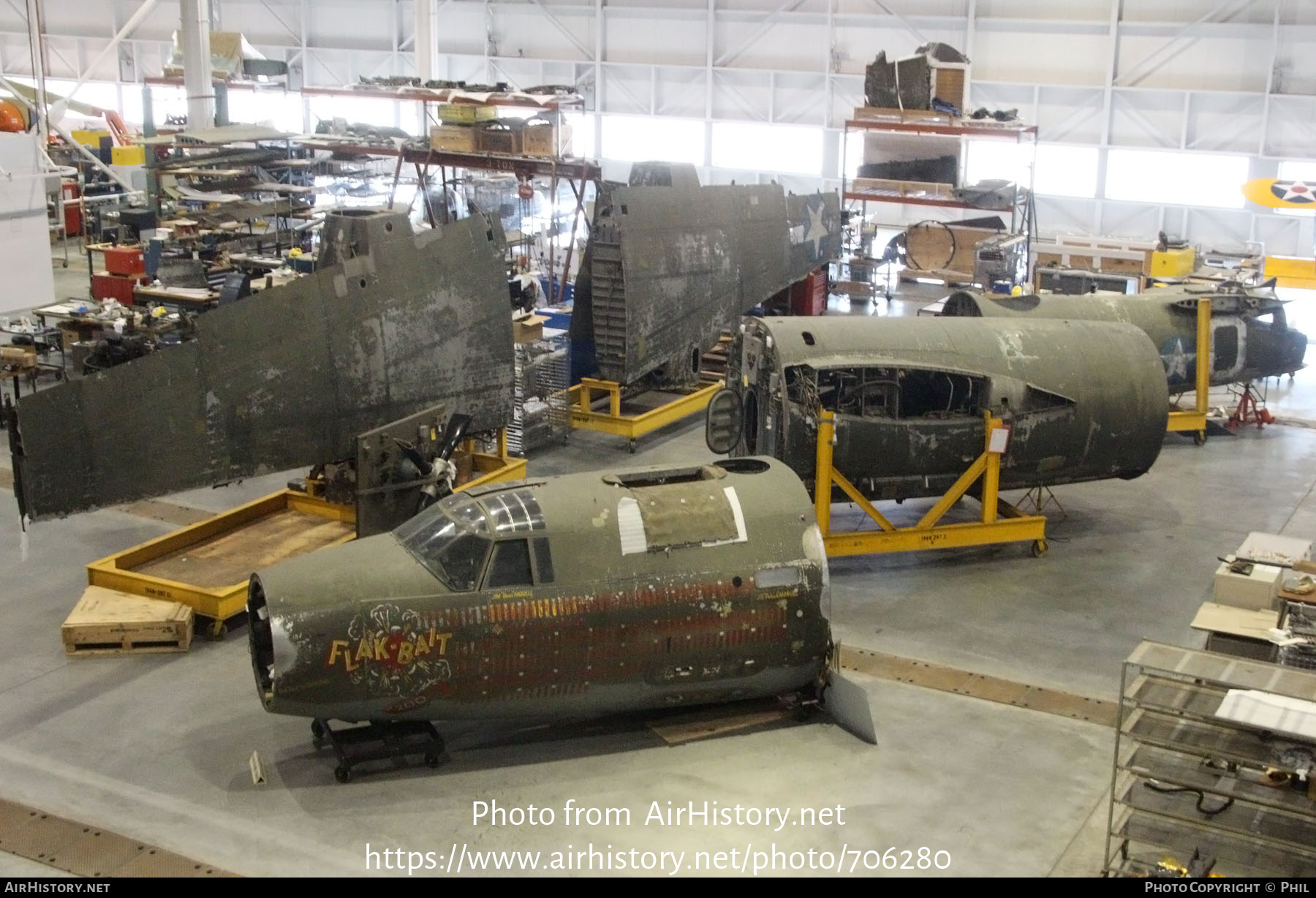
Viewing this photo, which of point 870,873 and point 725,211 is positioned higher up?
point 725,211

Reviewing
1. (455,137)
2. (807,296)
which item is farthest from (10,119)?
(807,296)

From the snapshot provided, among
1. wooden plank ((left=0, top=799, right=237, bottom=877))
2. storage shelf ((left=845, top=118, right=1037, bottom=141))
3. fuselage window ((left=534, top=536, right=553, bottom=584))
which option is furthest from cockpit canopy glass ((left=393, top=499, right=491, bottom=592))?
storage shelf ((left=845, top=118, right=1037, bottom=141))

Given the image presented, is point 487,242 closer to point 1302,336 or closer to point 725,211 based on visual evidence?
point 725,211

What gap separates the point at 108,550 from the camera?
1507 cm

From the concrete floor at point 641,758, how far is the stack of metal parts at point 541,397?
221 inches

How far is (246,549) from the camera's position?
14.4 metres

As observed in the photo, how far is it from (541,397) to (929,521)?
6513mm

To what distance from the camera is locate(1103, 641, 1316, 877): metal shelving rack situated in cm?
880

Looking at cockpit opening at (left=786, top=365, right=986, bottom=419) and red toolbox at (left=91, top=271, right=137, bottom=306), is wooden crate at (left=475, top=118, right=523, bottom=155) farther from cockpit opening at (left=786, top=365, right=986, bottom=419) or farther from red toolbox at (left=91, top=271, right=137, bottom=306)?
cockpit opening at (left=786, top=365, right=986, bottom=419)

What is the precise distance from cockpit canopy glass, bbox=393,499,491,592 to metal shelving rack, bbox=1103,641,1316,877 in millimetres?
4793

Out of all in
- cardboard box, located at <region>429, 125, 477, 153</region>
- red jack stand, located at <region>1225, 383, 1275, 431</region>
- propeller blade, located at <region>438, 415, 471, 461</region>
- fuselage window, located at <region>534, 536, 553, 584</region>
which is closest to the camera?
fuselage window, located at <region>534, 536, 553, 584</region>

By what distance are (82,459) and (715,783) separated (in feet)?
20.7

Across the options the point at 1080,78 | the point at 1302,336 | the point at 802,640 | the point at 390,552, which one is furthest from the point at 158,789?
the point at 1080,78

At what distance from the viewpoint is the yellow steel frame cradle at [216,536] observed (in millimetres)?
12969
